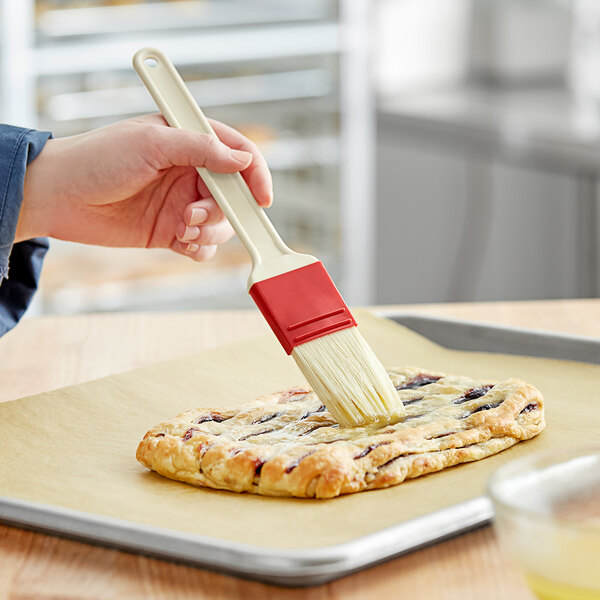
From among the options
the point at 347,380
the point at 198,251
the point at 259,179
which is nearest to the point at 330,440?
the point at 347,380

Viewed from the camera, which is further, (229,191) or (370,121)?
(370,121)

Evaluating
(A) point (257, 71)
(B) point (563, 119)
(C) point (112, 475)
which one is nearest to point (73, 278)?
(A) point (257, 71)

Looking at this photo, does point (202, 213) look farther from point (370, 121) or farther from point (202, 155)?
point (370, 121)

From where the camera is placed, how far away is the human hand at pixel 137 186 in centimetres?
92

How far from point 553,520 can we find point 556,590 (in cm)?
4

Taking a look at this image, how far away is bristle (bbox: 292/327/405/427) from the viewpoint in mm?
786

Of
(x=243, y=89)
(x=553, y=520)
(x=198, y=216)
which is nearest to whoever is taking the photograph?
(x=553, y=520)

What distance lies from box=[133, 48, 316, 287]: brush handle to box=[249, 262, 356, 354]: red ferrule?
0.01 meters

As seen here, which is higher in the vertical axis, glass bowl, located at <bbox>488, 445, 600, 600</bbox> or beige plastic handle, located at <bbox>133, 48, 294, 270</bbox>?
beige plastic handle, located at <bbox>133, 48, 294, 270</bbox>

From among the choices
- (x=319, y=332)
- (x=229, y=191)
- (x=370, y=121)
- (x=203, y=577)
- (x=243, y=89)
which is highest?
(x=243, y=89)

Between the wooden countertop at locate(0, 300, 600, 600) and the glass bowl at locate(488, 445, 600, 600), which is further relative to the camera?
the wooden countertop at locate(0, 300, 600, 600)

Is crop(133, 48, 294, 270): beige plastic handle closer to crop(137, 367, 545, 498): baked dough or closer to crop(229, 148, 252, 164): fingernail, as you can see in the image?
crop(229, 148, 252, 164): fingernail

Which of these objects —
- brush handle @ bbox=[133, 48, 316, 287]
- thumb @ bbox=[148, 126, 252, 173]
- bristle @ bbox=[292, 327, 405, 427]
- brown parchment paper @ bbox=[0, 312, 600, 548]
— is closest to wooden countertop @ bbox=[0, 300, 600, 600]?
brown parchment paper @ bbox=[0, 312, 600, 548]

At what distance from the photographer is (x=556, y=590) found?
1.45 ft
